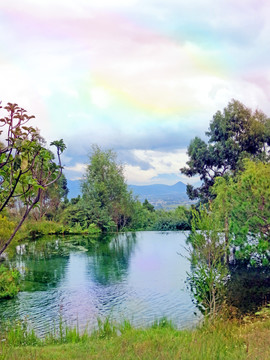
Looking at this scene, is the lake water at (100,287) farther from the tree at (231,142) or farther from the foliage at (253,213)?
the tree at (231,142)

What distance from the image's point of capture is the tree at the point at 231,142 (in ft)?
130

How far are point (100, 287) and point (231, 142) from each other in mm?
26345

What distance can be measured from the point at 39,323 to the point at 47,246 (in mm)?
21617

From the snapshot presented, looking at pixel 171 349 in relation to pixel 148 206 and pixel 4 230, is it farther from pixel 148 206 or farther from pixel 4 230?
pixel 148 206

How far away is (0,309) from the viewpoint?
46.9 feet

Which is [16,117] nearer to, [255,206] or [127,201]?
[255,206]

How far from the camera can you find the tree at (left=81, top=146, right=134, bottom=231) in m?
47.8

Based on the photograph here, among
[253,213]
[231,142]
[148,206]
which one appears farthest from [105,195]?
[253,213]

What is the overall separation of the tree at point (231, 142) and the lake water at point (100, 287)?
13925 mm

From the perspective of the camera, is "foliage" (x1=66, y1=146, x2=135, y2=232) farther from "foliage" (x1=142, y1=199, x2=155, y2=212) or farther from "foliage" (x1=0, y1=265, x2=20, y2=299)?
Answer: "foliage" (x1=0, y1=265, x2=20, y2=299)

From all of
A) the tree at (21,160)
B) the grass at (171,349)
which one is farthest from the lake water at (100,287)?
the tree at (21,160)

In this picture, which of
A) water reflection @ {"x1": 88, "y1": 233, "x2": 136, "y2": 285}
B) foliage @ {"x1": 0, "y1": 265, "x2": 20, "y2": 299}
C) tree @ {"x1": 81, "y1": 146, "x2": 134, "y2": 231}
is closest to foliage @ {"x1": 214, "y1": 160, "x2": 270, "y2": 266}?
water reflection @ {"x1": 88, "y1": 233, "x2": 136, "y2": 285}

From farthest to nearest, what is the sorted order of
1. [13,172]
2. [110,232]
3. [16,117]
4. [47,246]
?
[110,232], [47,246], [13,172], [16,117]

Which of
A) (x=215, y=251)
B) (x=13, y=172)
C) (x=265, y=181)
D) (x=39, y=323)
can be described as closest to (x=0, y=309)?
(x=39, y=323)
